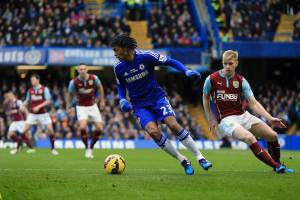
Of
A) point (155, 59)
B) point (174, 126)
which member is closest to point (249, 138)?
point (174, 126)

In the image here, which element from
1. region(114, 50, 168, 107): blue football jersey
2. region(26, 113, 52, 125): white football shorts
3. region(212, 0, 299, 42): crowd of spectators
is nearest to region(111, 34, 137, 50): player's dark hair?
region(114, 50, 168, 107): blue football jersey

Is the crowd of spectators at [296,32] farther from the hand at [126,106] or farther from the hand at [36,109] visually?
the hand at [126,106]

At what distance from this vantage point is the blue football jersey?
41.2 feet

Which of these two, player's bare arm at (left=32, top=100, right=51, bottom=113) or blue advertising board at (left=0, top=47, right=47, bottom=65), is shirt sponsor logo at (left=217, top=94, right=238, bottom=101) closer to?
player's bare arm at (left=32, top=100, right=51, bottom=113)

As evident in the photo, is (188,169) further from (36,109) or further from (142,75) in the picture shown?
(36,109)

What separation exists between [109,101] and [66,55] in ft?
11.1

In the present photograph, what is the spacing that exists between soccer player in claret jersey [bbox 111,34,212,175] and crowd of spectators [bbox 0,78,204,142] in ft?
69.4

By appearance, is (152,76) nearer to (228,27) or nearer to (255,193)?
(255,193)

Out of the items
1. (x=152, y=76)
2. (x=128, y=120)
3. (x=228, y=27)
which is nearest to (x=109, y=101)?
(x=128, y=120)

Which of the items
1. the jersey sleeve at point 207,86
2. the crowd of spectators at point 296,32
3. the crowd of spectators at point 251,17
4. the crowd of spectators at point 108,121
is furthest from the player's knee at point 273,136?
the crowd of spectators at point 296,32

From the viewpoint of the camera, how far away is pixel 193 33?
128ft

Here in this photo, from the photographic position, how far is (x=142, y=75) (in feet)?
41.3

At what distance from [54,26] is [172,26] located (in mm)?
6657

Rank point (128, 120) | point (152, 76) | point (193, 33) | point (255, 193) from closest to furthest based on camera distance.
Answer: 1. point (255, 193)
2. point (152, 76)
3. point (128, 120)
4. point (193, 33)
